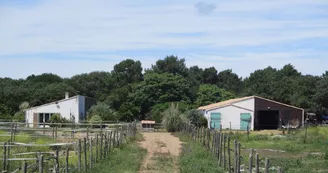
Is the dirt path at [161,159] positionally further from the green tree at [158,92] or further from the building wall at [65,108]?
the green tree at [158,92]

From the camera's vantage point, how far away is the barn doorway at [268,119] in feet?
187

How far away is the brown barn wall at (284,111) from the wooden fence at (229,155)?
1847cm

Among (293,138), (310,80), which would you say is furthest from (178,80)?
(293,138)

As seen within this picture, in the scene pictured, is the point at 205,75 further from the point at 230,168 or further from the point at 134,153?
the point at 230,168

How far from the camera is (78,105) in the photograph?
55188 millimetres

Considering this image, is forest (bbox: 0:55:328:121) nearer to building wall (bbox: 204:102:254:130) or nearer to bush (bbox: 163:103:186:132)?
building wall (bbox: 204:102:254:130)

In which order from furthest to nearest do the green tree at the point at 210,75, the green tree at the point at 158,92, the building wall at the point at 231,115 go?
the green tree at the point at 210,75 → the green tree at the point at 158,92 → the building wall at the point at 231,115

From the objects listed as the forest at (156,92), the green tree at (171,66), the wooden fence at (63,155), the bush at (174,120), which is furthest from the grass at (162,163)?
the green tree at (171,66)

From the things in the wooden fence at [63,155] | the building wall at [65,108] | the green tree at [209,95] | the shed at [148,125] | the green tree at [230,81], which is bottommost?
the shed at [148,125]

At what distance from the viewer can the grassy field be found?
65.5 feet

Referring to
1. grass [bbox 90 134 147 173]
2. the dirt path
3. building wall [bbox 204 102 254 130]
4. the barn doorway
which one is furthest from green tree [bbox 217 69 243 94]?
grass [bbox 90 134 147 173]

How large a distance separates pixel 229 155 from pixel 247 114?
117 ft

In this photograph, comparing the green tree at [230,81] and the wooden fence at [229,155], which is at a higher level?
the green tree at [230,81]

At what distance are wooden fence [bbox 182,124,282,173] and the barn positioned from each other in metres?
16.8
